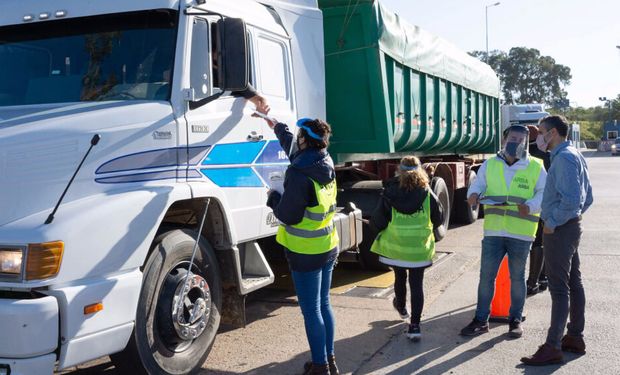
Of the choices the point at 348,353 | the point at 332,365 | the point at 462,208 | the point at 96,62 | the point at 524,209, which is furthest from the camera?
the point at 462,208

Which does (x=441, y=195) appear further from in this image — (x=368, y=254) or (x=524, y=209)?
(x=524, y=209)

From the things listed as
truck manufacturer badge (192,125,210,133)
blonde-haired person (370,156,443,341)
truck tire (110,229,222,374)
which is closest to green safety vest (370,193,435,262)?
blonde-haired person (370,156,443,341)

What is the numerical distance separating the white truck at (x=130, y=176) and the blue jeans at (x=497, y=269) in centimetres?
188

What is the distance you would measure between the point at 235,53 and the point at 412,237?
2246mm

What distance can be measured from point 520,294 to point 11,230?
4.12 meters

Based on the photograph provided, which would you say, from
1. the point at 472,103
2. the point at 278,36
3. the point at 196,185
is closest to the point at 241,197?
the point at 196,185

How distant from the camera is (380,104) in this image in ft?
25.0

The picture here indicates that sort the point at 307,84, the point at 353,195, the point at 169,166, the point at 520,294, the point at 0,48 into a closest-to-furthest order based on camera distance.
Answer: the point at 169,166
the point at 0,48
the point at 520,294
the point at 307,84
the point at 353,195

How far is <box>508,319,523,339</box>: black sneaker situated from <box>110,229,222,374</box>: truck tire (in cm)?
253

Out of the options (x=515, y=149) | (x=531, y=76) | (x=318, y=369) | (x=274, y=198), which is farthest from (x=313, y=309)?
(x=531, y=76)

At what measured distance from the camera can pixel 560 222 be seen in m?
4.86

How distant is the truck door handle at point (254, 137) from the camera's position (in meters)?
5.41

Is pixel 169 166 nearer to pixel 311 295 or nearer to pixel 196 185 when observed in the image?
pixel 196 185

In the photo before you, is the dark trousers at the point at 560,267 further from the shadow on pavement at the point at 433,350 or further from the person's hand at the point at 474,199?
the person's hand at the point at 474,199
